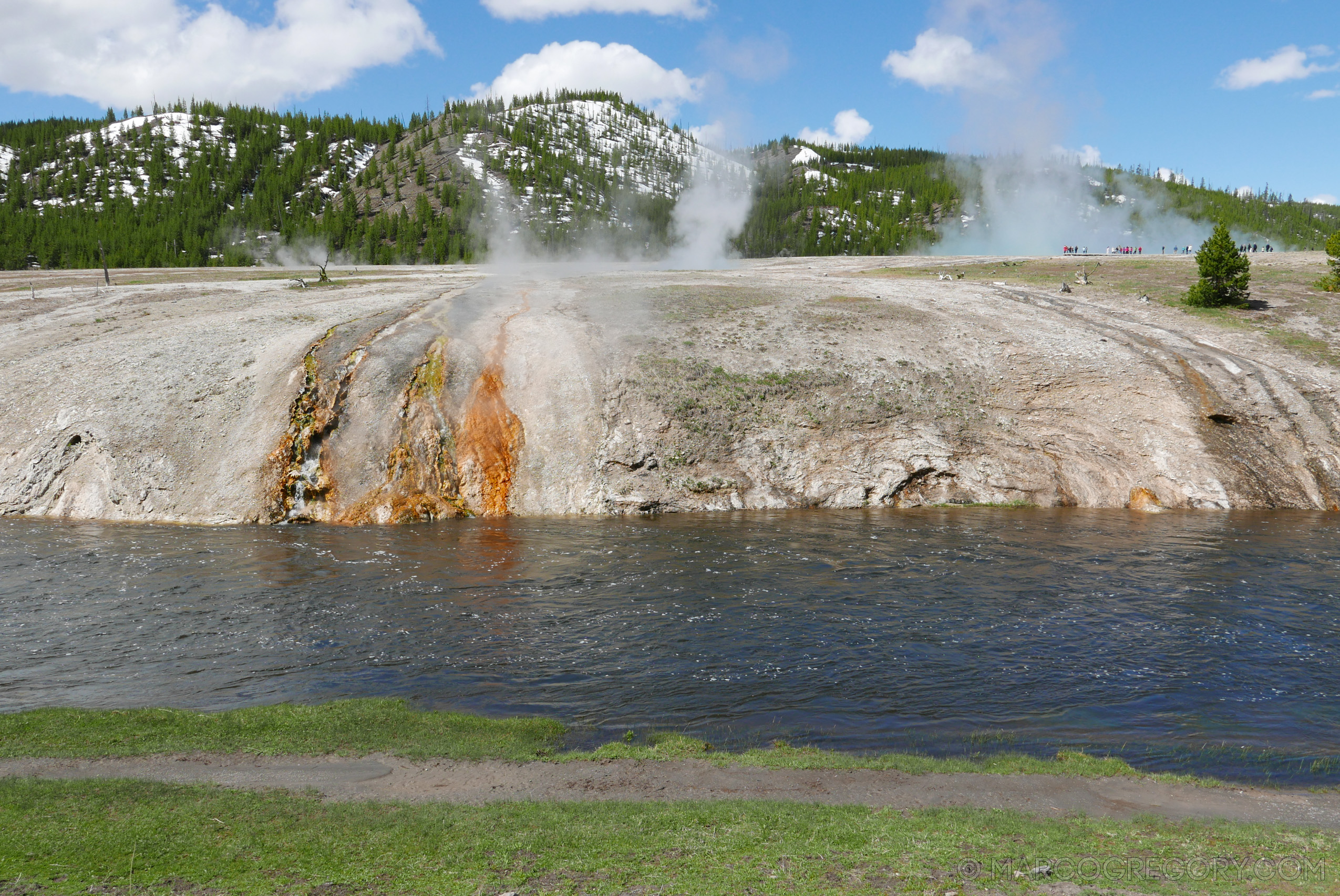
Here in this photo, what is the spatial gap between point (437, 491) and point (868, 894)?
24164 mm

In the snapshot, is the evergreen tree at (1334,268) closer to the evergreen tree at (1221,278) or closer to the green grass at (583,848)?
the evergreen tree at (1221,278)

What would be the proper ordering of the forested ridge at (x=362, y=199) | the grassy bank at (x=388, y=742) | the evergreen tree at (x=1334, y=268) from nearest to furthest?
the grassy bank at (x=388, y=742), the evergreen tree at (x=1334, y=268), the forested ridge at (x=362, y=199)

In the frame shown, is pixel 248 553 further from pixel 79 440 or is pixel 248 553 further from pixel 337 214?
pixel 337 214

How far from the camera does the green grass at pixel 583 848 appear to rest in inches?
291

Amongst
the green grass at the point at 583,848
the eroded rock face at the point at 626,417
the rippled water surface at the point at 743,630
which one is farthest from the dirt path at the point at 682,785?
the eroded rock face at the point at 626,417

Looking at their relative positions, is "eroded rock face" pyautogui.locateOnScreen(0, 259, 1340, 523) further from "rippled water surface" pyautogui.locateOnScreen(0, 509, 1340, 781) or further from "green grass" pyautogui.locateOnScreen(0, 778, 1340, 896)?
"green grass" pyautogui.locateOnScreen(0, 778, 1340, 896)

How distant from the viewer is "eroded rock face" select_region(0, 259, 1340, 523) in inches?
1131

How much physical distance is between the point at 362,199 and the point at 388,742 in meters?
163

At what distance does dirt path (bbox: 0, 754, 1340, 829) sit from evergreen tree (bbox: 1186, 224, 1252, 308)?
141ft

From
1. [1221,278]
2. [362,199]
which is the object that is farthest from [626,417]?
[362,199]

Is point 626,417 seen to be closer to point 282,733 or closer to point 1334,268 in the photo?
point 282,733

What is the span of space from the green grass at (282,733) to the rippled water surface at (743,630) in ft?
2.70

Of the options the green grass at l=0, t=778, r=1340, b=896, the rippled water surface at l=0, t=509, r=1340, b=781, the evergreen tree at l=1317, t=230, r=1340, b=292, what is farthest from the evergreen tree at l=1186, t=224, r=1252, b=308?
the green grass at l=0, t=778, r=1340, b=896

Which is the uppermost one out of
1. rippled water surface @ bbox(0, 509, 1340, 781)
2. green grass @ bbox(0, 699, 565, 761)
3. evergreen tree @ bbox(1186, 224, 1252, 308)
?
evergreen tree @ bbox(1186, 224, 1252, 308)
